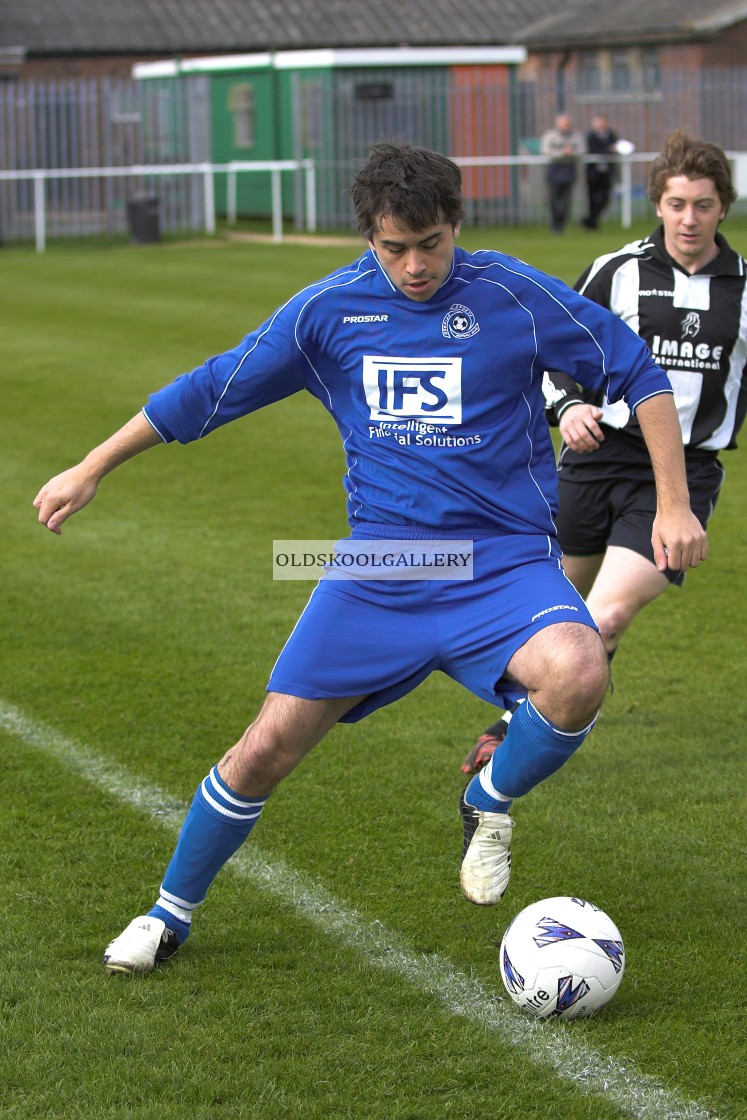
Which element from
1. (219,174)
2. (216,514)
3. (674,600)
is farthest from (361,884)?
(219,174)

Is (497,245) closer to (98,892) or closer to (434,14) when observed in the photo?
(98,892)

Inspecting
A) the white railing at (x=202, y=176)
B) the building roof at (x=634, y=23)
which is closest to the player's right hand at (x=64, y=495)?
the white railing at (x=202, y=176)

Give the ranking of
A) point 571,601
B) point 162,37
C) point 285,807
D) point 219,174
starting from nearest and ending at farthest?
point 571,601 < point 285,807 < point 219,174 < point 162,37

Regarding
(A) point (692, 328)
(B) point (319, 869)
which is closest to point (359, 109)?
(A) point (692, 328)

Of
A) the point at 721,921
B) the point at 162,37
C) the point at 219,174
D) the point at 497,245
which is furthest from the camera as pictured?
the point at 162,37

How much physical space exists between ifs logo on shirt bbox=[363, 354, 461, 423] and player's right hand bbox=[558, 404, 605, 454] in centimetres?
80

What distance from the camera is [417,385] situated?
12.9 ft

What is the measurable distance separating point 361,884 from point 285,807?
675 mm

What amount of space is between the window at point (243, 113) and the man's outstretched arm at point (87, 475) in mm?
29996

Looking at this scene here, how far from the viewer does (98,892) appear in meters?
4.36

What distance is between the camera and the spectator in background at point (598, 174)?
2702 cm

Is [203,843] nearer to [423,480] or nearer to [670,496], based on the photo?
[423,480]

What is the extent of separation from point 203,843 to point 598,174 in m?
24.9

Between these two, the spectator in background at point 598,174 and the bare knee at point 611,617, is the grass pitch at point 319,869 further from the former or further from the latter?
the spectator in background at point 598,174
